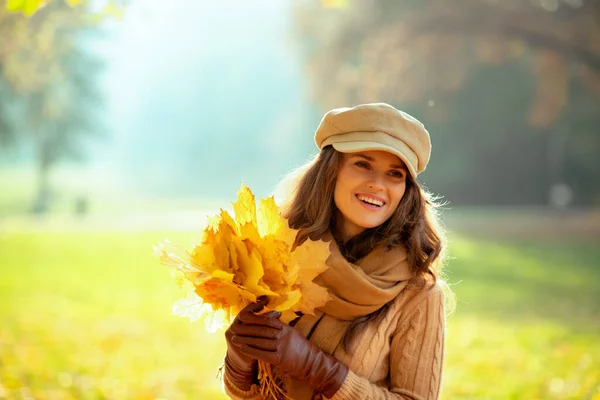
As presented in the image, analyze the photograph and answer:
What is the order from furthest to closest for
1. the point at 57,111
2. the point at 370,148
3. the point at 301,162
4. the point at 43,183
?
the point at 43,183, the point at 57,111, the point at 301,162, the point at 370,148

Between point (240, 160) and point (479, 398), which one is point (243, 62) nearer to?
point (240, 160)

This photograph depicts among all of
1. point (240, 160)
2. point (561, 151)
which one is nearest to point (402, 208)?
point (561, 151)

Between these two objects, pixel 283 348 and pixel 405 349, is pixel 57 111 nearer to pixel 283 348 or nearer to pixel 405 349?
pixel 405 349

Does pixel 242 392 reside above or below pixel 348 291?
below

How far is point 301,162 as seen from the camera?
10.1 meters

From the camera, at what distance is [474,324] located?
319 inches

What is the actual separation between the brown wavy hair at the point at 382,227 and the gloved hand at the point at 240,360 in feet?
0.91

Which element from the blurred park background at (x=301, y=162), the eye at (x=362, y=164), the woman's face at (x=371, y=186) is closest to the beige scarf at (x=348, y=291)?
the woman's face at (x=371, y=186)

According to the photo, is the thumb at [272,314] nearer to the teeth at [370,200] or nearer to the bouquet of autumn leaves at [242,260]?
the bouquet of autumn leaves at [242,260]

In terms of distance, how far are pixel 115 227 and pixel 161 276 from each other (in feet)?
32.0

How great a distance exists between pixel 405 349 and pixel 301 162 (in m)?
8.02

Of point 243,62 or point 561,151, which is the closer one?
point 561,151

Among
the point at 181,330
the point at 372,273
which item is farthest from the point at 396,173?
the point at 181,330

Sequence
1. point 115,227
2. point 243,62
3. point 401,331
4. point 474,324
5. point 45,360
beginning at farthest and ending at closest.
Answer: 1. point 243,62
2. point 115,227
3. point 474,324
4. point 45,360
5. point 401,331
